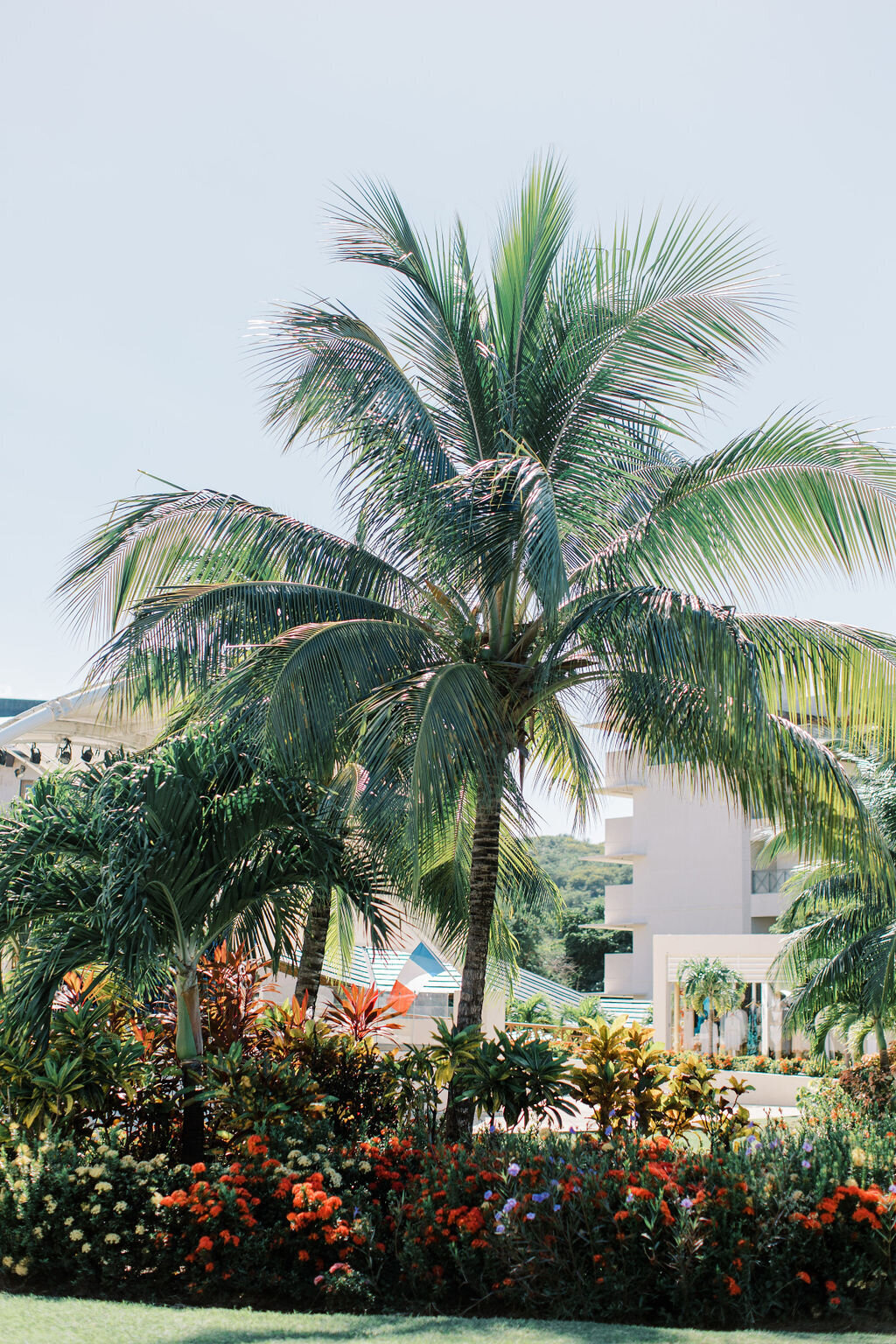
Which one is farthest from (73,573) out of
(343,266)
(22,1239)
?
(22,1239)

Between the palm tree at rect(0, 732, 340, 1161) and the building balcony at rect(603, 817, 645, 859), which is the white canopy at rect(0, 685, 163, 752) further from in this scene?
the building balcony at rect(603, 817, 645, 859)

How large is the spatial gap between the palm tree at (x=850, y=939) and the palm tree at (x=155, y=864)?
7.69 meters

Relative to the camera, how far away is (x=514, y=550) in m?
8.81

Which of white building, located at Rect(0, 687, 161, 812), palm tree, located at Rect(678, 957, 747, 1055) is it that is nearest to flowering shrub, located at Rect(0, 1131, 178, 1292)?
white building, located at Rect(0, 687, 161, 812)

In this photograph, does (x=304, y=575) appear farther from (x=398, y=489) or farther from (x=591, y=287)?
(x=591, y=287)

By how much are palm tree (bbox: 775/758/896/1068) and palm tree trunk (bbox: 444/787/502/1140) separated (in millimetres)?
6254

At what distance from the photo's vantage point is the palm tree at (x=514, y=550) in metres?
8.24

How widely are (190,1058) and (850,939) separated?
396 inches

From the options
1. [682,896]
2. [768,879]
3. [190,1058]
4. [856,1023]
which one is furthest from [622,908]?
[190,1058]

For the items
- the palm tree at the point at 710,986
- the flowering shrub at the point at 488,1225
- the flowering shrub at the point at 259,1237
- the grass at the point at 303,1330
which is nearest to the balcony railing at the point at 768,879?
the palm tree at the point at 710,986

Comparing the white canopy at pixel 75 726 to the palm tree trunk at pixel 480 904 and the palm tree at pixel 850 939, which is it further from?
the palm tree at pixel 850 939

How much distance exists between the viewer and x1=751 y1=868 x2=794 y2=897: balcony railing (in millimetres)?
34750

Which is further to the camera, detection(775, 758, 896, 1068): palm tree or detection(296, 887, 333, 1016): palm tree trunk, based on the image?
detection(775, 758, 896, 1068): palm tree

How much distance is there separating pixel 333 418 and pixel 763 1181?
6.58 meters
